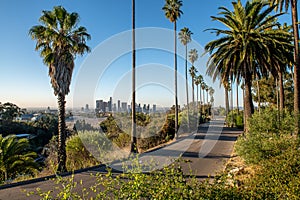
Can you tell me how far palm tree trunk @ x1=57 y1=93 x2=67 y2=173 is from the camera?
487 inches

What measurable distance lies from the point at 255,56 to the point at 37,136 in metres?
38.7

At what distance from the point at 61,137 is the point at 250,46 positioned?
44.0 ft

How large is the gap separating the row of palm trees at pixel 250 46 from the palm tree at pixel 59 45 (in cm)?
980

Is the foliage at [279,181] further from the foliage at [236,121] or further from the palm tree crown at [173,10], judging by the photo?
the foliage at [236,121]

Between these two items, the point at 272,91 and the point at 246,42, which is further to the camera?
the point at 272,91

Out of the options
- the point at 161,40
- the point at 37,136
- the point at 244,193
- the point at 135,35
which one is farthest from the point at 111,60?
the point at 37,136

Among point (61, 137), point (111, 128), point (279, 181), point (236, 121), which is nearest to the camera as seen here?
point (279, 181)

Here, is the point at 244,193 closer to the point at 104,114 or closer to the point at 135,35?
the point at 135,35

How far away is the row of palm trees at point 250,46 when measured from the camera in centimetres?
1450

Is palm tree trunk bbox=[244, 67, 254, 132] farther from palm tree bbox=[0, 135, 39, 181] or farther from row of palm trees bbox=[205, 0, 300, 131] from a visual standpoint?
palm tree bbox=[0, 135, 39, 181]

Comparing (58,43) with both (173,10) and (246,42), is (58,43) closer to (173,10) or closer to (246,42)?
(246,42)

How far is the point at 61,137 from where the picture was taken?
12719 mm

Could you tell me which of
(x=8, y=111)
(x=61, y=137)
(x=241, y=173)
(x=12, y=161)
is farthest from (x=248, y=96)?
(x=8, y=111)

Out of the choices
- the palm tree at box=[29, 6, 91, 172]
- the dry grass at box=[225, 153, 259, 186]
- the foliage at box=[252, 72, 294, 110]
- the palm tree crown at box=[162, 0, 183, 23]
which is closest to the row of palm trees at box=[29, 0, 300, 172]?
the palm tree at box=[29, 6, 91, 172]
